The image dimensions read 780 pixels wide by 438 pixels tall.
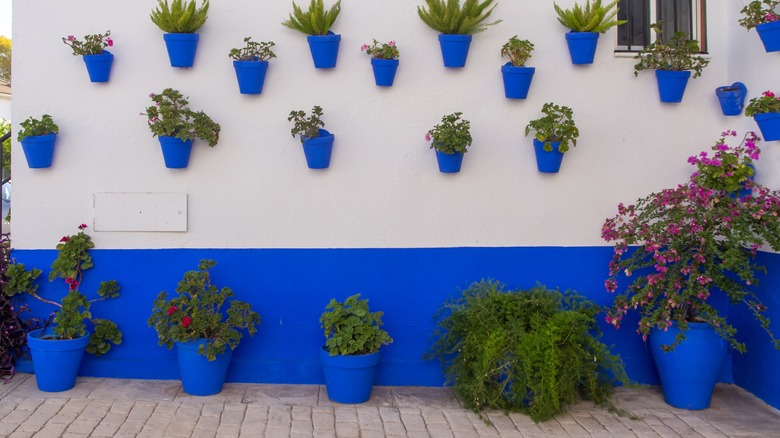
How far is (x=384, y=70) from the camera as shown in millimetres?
5094

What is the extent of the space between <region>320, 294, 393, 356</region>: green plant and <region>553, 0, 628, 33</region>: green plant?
92.8 inches

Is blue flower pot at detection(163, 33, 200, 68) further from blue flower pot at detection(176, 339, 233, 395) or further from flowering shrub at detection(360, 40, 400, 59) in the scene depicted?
blue flower pot at detection(176, 339, 233, 395)

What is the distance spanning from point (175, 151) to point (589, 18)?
9.62ft

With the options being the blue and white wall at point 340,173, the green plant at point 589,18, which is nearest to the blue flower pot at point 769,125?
the blue and white wall at point 340,173

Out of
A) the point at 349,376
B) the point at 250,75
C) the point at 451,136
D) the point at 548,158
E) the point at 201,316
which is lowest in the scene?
the point at 349,376

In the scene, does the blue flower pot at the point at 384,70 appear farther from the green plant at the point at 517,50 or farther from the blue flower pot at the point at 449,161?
the green plant at the point at 517,50

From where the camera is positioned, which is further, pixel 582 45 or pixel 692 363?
pixel 582 45

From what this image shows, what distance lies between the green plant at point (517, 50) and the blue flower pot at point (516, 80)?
54 mm

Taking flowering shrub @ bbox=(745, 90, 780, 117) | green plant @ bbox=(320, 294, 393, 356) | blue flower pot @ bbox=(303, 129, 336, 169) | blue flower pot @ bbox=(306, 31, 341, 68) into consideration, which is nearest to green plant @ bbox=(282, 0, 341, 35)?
blue flower pot @ bbox=(306, 31, 341, 68)

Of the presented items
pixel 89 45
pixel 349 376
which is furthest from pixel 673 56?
pixel 89 45

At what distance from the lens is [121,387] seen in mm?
5090

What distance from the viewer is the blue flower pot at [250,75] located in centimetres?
504

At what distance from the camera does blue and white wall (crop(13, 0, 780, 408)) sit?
519 cm

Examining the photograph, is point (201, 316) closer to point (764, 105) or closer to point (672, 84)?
point (672, 84)
